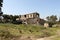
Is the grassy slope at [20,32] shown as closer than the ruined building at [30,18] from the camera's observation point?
Yes

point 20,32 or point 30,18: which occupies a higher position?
point 30,18

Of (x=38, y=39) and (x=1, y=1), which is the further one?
(x=1, y=1)

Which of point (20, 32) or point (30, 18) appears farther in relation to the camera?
point (30, 18)

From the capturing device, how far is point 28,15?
2078 inches

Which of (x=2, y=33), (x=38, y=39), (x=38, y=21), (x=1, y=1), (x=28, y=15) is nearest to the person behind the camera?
(x=38, y=39)

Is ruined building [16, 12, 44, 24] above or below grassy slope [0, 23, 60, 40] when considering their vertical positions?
above

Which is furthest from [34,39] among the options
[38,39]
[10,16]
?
[10,16]

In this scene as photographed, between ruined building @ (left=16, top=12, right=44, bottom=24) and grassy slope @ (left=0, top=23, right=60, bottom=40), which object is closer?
grassy slope @ (left=0, top=23, right=60, bottom=40)

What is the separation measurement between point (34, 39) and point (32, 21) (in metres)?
32.6

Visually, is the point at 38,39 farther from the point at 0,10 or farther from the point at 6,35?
the point at 0,10

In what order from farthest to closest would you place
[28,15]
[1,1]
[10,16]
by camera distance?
1. [28,15]
2. [10,16]
3. [1,1]

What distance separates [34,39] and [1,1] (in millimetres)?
23888

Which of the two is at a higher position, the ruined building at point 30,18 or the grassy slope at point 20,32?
the ruined building at point 30,18

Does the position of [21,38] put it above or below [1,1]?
below
